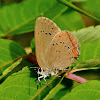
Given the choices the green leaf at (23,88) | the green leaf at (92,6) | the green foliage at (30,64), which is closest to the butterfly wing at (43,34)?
the green foliage at (30,64)

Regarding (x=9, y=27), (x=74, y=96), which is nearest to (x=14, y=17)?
(x=9, y=27)

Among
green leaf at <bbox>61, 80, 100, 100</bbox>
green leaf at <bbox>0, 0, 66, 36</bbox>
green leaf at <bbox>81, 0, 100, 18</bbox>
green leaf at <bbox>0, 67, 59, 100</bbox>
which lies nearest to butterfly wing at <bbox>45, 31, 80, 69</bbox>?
green leaf at <bbox>0, 67, 59, 100</bbox>

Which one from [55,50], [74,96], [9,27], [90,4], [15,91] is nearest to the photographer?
[74,96]

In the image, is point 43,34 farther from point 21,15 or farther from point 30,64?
point 21,15

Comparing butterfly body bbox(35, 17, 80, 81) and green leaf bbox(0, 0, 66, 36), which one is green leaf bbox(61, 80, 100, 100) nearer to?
butterfly body bbox(35, 17, 80, 81)

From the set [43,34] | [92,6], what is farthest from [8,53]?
[92,6]

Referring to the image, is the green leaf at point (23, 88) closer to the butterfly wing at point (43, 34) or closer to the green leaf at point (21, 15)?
the butterfly wing at point (43, 34)

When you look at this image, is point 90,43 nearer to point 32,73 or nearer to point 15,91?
point 32,73
